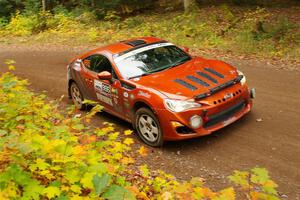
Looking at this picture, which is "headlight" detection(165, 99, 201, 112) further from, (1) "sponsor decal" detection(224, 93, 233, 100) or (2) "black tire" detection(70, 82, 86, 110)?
(2) "black tire" detection(70, 82, 86, 110)

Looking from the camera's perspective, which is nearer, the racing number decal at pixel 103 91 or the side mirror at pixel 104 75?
the side mirror at pixel 104 75

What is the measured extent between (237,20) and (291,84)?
280 inches

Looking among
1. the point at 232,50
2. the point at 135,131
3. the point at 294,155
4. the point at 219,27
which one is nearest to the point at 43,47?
the point at 219,27

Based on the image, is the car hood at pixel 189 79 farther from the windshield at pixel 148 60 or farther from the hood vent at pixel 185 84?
the windshield at pixel 148 60

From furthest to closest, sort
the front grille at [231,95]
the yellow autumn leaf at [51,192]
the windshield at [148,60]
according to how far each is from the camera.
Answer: the windshield at [148,60] → the front grille at [231,95] → the yellow autumn leaf at [51,192]

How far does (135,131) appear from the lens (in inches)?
319

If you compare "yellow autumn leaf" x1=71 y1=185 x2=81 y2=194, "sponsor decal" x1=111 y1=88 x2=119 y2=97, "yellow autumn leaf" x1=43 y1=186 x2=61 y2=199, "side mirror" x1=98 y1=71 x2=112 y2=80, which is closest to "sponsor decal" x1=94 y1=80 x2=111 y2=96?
"sponsor decal" x1=111 y1=88 x2=119 y2=97

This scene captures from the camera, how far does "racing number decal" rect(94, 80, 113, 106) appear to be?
8195 millimetres

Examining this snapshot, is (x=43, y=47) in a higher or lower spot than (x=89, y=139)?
lower

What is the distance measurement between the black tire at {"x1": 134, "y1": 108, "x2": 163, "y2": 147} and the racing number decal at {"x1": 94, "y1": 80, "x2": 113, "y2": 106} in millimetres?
984

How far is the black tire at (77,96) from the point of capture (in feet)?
31.6

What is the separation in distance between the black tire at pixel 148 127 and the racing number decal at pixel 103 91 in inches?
38.8

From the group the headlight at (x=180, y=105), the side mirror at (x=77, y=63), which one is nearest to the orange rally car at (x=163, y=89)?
the headlight at (x=180, y=105)

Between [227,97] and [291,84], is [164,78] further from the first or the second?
[291,84]
